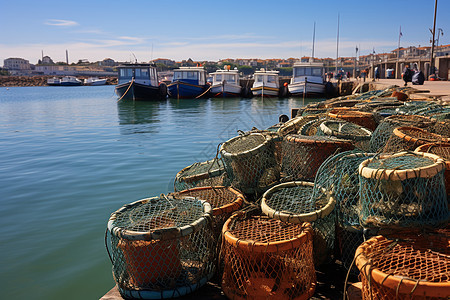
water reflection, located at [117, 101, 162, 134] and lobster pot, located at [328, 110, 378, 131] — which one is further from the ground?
lobster pot, located at [328, 110, 378, 131]

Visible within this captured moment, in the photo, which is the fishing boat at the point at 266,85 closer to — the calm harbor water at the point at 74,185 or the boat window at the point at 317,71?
the boat window at the point at 317,71

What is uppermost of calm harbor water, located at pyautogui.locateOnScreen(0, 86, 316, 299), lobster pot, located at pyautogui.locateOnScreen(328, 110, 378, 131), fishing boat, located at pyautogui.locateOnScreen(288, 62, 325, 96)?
fishing boat, located at pyautogui.locateOnScreen(288, 62, 325, 96)

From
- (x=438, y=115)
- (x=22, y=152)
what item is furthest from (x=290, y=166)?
(x=22, y=152)

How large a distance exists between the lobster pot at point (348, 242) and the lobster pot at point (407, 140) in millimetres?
1242

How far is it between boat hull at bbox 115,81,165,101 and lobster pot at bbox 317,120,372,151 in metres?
25.7

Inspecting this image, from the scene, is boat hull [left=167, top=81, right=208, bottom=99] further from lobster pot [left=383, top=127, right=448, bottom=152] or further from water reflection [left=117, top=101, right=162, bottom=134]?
lobster pot [left=383, top=127, right=448, bottom=152]

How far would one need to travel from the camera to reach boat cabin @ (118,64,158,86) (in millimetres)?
28969

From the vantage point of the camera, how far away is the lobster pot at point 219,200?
9.76 feet

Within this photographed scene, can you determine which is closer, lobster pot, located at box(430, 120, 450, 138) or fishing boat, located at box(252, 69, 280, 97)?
lobster pot, located at box(430, 120, 450, 138)

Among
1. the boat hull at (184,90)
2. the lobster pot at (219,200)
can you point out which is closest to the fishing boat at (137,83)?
the boat hull at (184,90)

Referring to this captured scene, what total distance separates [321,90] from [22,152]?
21.9 metres

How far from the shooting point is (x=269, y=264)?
2373 millimetres

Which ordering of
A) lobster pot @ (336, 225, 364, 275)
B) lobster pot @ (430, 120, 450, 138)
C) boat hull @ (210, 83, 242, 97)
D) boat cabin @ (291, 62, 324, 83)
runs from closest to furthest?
lobster pot @ (336, 225, 364, 275)
lobster pot @ (430, 120, 450, 138)
boat cabin @ (291, 62, 324, 83)
boat hull @ (210, 83, 242, 97)

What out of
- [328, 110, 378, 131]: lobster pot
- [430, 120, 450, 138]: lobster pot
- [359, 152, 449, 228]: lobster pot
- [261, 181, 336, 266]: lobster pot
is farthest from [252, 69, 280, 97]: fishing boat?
[359, 152, 449, 228]: lobster pot
